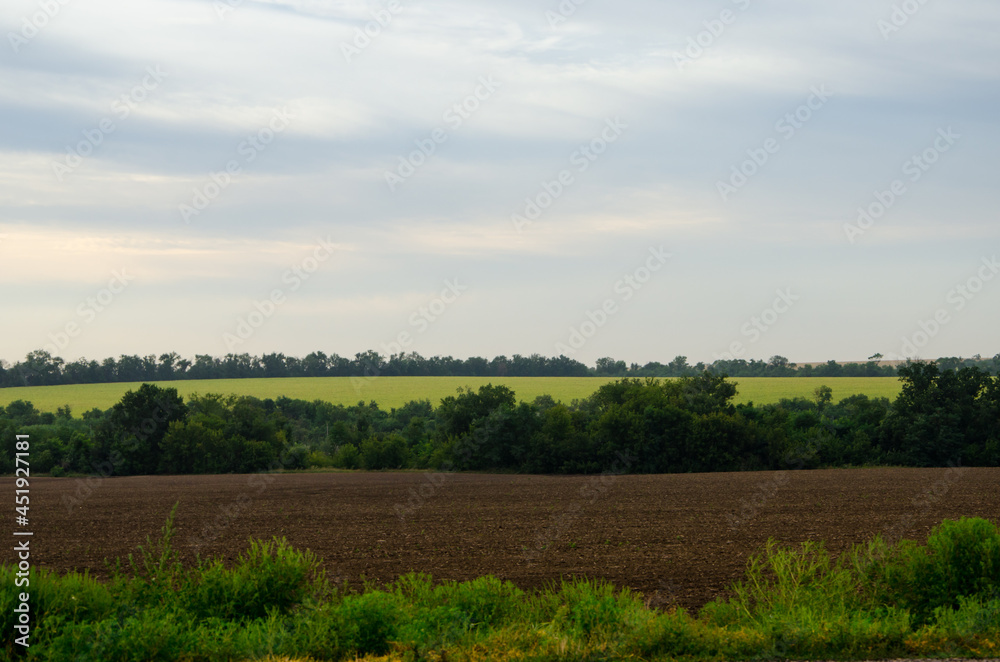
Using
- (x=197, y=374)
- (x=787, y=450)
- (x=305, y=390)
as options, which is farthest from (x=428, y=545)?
(x=197, y=374)

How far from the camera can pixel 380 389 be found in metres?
107

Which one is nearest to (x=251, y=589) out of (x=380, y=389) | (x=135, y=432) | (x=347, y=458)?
(x=347, y=458)

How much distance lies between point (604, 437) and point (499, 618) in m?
42.0

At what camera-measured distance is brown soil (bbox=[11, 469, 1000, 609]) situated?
779 inches

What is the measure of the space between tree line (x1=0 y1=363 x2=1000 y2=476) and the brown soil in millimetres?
3883

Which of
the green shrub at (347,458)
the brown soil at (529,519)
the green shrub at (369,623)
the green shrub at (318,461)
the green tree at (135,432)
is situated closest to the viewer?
the green shrub at (369,623)

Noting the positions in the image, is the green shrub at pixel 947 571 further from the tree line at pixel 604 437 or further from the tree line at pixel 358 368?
the tree line at pixel 358 368

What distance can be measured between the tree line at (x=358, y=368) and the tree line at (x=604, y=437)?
59667 millimetres

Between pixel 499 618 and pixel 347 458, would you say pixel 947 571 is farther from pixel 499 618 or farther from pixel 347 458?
pixel 347 458

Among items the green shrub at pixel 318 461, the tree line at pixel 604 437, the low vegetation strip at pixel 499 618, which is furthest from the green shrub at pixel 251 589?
the green shrub at pixel 318 461

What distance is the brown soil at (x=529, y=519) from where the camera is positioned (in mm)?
19797

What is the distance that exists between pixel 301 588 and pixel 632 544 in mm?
13787

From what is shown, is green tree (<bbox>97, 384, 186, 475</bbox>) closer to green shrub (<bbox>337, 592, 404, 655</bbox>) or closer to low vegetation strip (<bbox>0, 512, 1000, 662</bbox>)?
low vegetation strip (<bbox>0, 512, 1000, 662</bbox>)

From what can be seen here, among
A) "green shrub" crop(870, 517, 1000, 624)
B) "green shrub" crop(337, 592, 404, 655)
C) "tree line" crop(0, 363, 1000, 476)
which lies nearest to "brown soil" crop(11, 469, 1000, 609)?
"tree line" crop(0, 363, 1000, 476)
